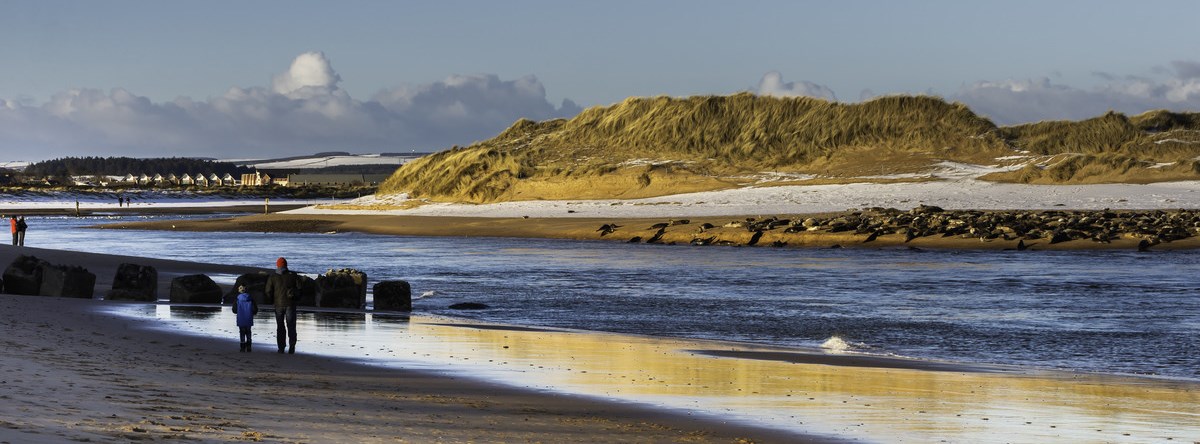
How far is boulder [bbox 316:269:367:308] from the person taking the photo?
22547 millimetres

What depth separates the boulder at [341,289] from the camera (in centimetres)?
2255

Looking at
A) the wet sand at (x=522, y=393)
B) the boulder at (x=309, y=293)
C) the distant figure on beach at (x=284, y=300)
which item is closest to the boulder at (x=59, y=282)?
the boulder at (x=309, y=293)

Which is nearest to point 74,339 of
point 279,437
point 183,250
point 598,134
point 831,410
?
point 279,437

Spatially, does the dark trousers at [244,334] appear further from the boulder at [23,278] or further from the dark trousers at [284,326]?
the boulder at [23,278]

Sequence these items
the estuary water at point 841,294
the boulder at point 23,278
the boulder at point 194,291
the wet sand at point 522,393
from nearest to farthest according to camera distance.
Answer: the wet sand at point 522,393
the estuary water at point 841,294
the boulder at point 23,278
the boulder at point 194,291

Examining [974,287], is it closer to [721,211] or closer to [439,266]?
[439,266]

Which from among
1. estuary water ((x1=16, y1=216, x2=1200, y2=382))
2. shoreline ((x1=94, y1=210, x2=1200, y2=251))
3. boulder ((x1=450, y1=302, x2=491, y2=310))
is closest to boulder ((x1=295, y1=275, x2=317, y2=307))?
estuary water ((x1=16, y1=216, x2=1200, y2=382))

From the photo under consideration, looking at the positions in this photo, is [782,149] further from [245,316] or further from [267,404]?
[267,404]

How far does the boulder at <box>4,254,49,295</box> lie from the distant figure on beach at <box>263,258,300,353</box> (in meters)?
8.42

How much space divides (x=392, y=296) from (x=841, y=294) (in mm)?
8671

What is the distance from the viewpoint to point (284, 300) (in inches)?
613

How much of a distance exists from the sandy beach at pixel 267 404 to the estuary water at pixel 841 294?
21.1ft

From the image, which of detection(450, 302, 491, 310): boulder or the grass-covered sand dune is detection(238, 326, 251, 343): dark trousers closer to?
detection(450, 302, 491, 310): boulder

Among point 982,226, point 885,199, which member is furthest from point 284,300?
point 885,199
